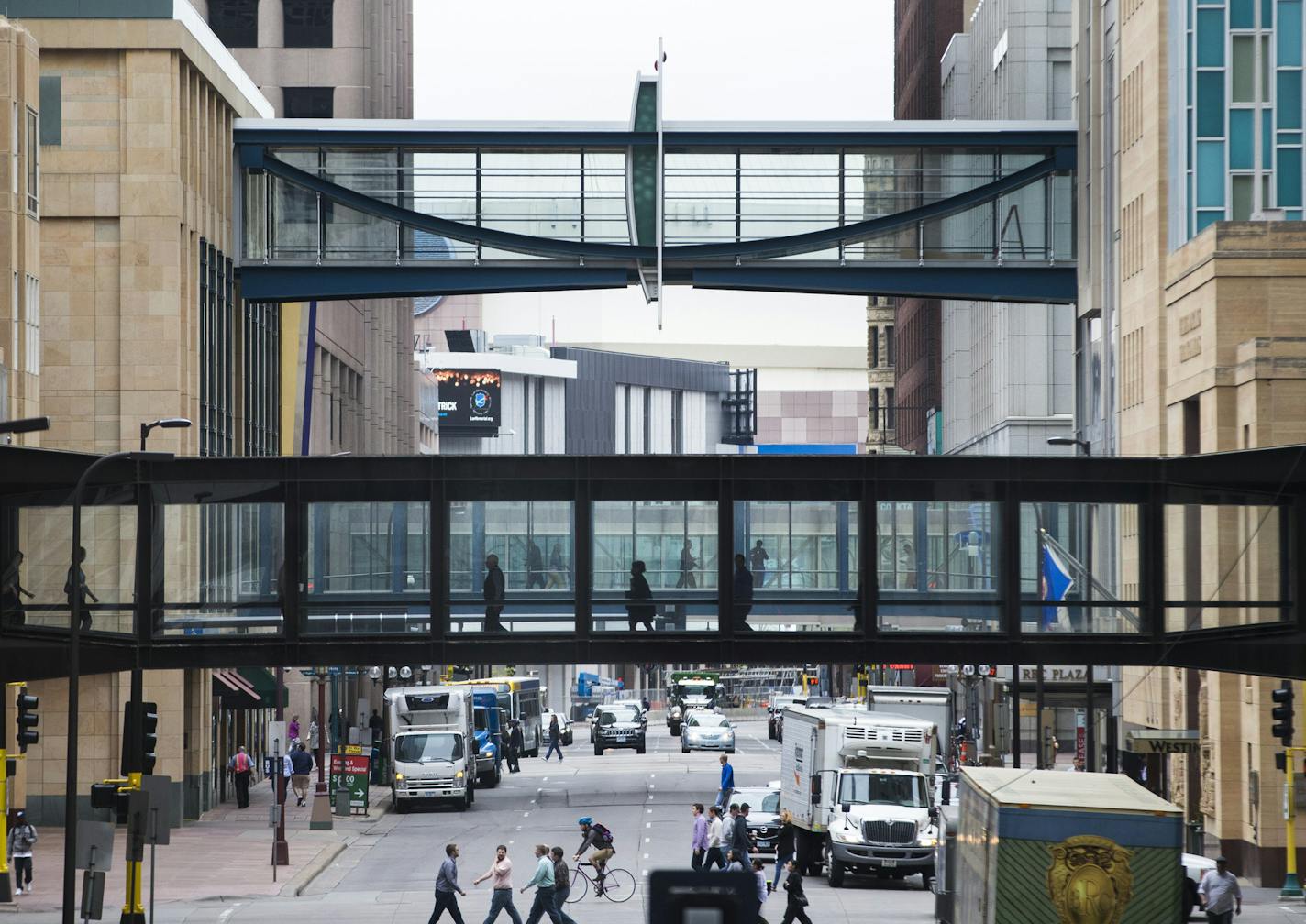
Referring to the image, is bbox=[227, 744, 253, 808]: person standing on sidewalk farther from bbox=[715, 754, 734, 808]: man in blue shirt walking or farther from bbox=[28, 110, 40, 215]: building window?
bbox=[28, 110, 40, 215]: building window

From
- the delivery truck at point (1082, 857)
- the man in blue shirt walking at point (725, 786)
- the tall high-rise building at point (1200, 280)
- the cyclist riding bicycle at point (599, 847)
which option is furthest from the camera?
the man in blue shirt walking at point (725, 786)

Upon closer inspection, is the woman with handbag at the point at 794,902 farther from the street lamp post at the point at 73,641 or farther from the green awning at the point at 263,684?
the green awning at the point at 263,684

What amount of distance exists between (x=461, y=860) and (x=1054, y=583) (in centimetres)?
1909

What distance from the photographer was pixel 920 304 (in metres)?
117

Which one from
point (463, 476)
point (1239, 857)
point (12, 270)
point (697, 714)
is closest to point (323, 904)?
point (463, 476)

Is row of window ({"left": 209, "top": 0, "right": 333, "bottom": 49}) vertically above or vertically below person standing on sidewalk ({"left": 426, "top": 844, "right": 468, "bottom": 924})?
above

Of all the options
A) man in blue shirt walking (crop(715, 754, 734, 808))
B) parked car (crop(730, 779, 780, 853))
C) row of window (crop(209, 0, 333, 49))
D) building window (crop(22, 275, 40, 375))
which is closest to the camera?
building window (crop(22, 275, 40, 375))

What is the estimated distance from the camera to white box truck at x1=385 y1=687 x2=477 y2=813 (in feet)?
198

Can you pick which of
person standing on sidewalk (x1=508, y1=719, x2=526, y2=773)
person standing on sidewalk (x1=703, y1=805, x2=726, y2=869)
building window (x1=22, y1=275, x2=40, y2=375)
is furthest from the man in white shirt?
person standing on sidewalk (x1=508, y1=719, x2=526, y2=773)

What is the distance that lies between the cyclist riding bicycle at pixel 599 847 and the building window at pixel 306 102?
60.5 metres

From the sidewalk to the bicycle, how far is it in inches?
213

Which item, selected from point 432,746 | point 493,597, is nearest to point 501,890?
point 493,597

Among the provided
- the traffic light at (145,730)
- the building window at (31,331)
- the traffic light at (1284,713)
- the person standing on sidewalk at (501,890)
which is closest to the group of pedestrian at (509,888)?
the person standing on sidewalk at (501,890)

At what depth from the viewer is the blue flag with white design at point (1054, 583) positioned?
104ft
